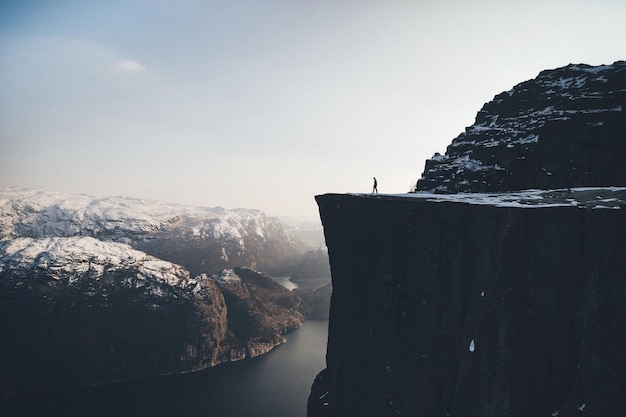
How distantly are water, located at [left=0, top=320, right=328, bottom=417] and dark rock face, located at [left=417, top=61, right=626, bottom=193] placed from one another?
67.1 m

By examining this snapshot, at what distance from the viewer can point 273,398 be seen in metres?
87.7

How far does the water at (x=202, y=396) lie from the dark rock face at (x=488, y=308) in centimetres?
5122

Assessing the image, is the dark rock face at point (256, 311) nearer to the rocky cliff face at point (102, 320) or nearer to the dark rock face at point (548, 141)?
the rocky cliff face at point (102, 320)

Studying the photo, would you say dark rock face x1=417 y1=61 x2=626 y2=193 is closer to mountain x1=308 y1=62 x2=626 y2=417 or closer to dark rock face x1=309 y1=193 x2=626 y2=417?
mountain x1=308 y1=62 x2=626 y2=417

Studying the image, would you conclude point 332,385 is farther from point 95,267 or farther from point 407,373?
point 95,267

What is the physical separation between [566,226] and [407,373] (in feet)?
71.4

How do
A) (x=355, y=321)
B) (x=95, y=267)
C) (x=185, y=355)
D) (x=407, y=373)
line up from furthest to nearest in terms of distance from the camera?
1. (x=95, y=267)
2. (x=185, y=355)
3. (x=355, y=321)
4. (x=407, y=373)

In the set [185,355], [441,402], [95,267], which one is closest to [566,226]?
[441,402]

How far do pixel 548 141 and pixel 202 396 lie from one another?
98.2 m

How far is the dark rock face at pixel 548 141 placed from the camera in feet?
127

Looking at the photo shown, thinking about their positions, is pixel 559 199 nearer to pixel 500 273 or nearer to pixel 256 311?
pixel 500 273

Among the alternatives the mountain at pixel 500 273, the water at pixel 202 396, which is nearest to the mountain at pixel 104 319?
the water at pixel 202 396

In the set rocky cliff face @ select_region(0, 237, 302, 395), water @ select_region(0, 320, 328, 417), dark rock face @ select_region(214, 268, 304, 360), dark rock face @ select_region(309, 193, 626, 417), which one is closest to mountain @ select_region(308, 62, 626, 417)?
dark rock face @ select_region(309, 193, 626, 417)

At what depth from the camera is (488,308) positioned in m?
29.7
